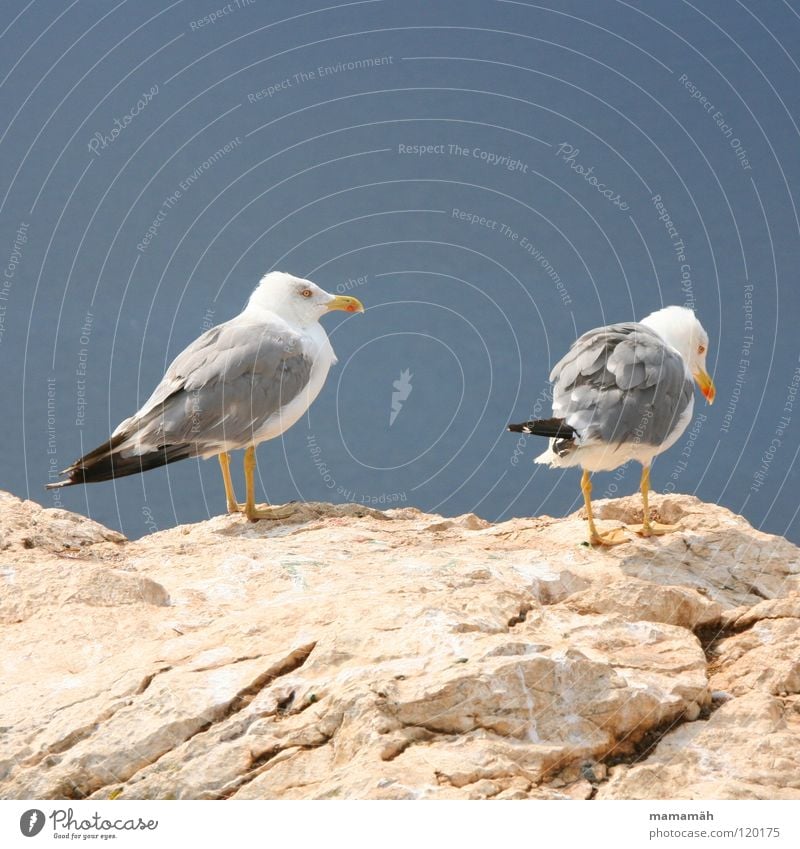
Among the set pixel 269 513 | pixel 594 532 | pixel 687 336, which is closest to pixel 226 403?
pixel 269 513

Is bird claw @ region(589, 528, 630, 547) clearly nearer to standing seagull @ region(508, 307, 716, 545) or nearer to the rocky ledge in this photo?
standing seagull @ region(508, 307, 716, 545)

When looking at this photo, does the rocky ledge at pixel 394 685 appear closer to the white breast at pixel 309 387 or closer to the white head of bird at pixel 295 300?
the white breast at pixel 309 387

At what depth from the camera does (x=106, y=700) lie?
22.2ft

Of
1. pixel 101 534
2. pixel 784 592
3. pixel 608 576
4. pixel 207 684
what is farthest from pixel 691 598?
pixel 101 534

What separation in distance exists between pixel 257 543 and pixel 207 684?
13.8ft

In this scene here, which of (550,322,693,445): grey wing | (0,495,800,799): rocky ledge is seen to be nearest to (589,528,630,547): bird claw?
(550,322,693,445): grey wing

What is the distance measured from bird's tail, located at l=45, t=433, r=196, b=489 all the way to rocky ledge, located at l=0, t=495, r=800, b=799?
3102mm

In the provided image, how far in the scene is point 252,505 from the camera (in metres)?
13.4

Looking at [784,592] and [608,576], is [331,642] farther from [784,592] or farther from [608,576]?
[784,592]

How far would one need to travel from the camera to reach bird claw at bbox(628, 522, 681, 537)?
11236 millimetres

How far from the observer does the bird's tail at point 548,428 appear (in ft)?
33.2

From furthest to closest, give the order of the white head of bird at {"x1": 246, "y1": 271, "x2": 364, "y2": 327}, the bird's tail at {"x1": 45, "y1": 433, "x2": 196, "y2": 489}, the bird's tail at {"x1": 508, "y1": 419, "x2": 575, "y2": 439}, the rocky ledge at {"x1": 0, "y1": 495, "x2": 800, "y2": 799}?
the white head of bird at {"x1": 246, "y1": 271, "x2": 364, "y2": 327}
the bird's tail at {"x1": 45, "y1": 433, "x2": 196, "y2": 489}
the bird's tail at {"x1": 508, "y1": 419, "x2": 575, "y2": 439}
the rocky ledge at {"x1": 0, "y1": 495, "x2": 800, "y2": 799}

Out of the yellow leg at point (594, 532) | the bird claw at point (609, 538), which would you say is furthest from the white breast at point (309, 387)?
the bird claw at point (609, 538)
